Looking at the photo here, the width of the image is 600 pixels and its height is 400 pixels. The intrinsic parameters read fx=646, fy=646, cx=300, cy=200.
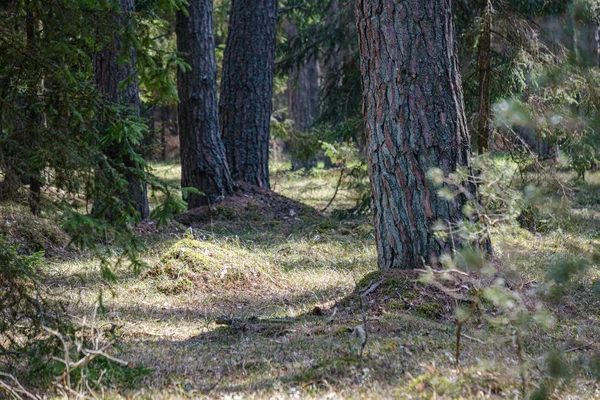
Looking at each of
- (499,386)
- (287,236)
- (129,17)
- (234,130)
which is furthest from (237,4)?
(499,386)

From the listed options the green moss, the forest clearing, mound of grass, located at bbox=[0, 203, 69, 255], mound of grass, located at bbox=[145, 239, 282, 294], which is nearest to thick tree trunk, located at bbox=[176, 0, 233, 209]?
the forest clearing

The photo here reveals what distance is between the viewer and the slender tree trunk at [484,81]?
8695 mm

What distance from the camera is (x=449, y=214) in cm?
545

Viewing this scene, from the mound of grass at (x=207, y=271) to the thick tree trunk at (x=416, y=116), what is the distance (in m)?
2.03

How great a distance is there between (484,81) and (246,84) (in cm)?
481

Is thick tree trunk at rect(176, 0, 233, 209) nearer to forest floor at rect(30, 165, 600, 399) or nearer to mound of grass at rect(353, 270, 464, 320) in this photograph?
forest floor at rect(30, 165, 600, 399)

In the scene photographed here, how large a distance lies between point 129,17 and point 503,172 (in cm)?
279

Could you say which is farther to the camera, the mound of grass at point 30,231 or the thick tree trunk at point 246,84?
the thick tree trunk at point 246,84

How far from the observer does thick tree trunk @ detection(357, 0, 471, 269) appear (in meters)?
5.46

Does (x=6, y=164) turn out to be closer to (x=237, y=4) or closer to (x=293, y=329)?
(x=293, y=329)

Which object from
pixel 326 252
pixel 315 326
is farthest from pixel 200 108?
pixel 315 326

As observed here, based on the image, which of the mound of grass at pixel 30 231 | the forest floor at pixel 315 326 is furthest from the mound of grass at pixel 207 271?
the mound of grass at pixel 30 231

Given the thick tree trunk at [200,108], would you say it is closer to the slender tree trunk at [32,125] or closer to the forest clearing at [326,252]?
the forest clearing at [326,252]

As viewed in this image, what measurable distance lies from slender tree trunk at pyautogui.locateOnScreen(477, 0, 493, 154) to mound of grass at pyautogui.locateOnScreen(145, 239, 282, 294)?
3567 millimetres
